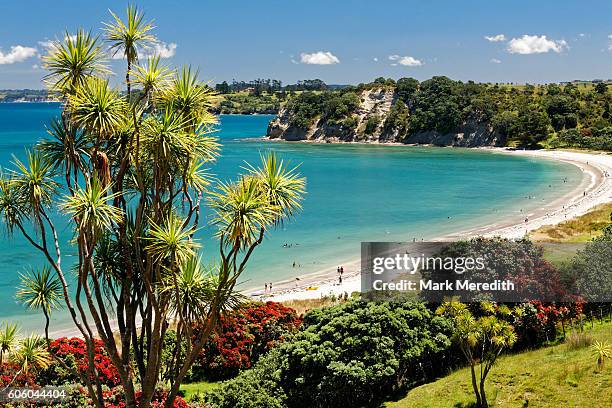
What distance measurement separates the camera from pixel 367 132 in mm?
149000

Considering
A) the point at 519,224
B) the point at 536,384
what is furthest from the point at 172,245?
the point at 519,224

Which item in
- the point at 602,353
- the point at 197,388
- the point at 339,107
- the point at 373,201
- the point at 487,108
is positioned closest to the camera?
the point at 602,353

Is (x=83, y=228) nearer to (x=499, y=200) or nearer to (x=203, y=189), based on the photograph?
(x=203, y=189)

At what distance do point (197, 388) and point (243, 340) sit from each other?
8.35 ft

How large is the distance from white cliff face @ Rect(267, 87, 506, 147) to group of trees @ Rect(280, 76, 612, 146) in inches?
48.6

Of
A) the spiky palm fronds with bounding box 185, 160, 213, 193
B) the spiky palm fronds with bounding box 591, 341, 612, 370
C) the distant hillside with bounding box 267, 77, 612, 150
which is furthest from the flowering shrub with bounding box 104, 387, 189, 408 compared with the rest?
the distant hillside with bounding box 267, 77, 612, 150

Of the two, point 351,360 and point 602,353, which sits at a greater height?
point 602,353

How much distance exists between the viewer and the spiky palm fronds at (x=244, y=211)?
8.62 metres

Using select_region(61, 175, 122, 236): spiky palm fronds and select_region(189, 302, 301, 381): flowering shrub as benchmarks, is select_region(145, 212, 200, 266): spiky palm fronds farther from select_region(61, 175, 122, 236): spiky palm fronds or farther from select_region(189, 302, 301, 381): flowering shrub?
select_region(189, 302, 301, 381): flowering shrub

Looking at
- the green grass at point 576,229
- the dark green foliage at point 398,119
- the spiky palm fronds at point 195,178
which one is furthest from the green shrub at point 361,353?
the dark green foliage at point 398,119

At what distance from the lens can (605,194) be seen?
62688 mm

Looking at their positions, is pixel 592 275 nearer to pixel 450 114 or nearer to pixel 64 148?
pixel 64 148

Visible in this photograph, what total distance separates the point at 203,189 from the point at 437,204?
2349 inches

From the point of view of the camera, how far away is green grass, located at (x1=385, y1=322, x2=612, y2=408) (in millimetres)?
13109
